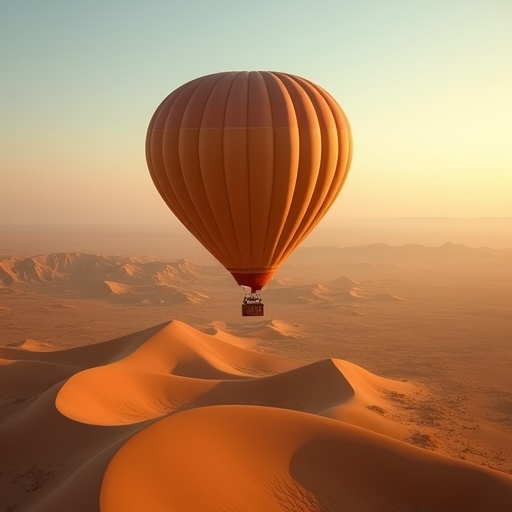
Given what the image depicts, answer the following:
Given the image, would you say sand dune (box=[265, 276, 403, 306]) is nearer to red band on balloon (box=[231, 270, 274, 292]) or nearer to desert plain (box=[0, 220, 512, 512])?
desert plain (box=[0, 220, 512, 512])

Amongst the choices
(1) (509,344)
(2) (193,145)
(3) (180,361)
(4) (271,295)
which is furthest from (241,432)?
(4) (271,295)

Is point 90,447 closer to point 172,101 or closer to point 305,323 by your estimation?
point 172,101

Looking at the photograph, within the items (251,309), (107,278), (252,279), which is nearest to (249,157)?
(252,279)

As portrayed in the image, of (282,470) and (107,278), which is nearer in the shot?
(282,470)

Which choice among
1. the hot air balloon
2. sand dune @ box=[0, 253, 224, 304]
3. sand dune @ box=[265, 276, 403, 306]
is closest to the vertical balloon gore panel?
the hot air balloon

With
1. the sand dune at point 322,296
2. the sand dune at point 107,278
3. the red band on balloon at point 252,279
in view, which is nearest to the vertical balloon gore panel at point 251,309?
the red band on balloon at point 252,279

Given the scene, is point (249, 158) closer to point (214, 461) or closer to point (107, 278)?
point (214, 461)

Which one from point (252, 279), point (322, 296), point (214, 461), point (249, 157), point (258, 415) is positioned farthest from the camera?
point (322, 296)
